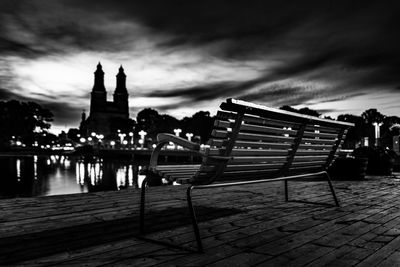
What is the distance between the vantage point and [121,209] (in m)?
4.34

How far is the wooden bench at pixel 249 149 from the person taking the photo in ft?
8.87

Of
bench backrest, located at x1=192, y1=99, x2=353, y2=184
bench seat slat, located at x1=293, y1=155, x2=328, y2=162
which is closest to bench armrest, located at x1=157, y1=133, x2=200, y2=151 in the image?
bench backrest, located at x1=192, y1=99, x2=353, y2=184

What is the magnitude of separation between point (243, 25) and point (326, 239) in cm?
2735

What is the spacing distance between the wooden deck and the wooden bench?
1.12ft

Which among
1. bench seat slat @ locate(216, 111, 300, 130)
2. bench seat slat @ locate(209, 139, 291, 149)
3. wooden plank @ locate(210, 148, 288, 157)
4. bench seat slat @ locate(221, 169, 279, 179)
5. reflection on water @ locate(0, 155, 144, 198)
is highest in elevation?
bench seat slat @ locate(216, 111, 300, 130)

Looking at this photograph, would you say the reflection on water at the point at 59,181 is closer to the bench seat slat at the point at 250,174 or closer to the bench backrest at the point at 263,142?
the bench backrest at the point at 263,142

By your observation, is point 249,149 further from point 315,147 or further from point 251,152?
point 315,147

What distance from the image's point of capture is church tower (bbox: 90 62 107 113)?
6122 inches

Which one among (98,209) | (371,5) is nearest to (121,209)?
(98,209)

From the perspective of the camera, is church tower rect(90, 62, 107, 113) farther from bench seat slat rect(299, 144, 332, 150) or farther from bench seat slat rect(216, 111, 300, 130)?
bench seat slat rect(216, 111, 300, 130)

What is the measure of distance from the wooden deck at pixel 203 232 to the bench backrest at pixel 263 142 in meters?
0.56

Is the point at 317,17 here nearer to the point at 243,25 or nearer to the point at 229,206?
the point at 243,25

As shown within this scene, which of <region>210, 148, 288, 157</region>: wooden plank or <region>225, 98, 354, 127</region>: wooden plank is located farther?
<region>210, 148, 288, 157</region>: wooden plank

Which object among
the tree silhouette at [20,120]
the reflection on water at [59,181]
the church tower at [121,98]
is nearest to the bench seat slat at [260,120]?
the reflection on water at [59,181]
